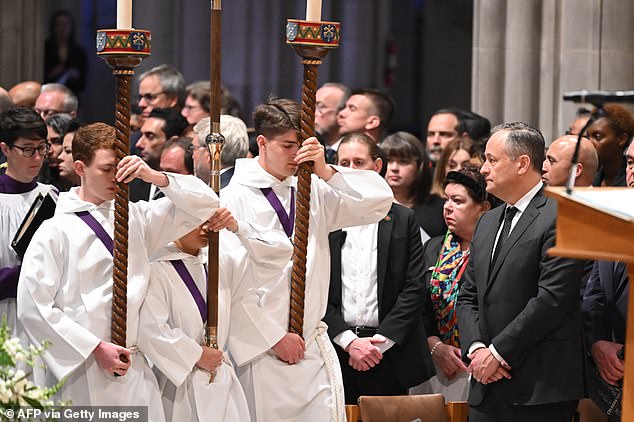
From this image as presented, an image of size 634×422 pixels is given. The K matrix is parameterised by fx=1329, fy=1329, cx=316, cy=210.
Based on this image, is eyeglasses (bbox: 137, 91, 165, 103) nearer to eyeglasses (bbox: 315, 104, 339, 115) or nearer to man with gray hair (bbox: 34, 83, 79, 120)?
man with gray hair (bbox: 34, 83, 79, 120)

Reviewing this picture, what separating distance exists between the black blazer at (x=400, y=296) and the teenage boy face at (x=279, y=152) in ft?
2.94

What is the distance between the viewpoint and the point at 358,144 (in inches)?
270

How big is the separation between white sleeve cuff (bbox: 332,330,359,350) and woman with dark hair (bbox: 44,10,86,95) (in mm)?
7514

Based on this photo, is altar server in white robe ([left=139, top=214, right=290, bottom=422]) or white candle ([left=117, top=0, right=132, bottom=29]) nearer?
white candle ([left=117, top=0, right=132, bottom=29])

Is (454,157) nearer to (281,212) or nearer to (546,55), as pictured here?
(546,55)

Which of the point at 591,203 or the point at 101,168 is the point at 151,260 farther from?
the point at 591,203

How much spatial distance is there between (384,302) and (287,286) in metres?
0.96

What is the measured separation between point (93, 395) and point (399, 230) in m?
2.01

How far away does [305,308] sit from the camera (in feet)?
19.3

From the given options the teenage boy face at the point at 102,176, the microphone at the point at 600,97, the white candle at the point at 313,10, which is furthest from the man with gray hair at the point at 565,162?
the microphone at the point at 600,97

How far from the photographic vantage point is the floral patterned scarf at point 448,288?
6855 millimetres

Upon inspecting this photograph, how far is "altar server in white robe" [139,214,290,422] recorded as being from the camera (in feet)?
17.7

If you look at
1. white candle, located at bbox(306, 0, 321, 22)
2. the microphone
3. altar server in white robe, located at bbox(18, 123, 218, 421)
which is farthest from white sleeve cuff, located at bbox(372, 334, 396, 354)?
the microphone

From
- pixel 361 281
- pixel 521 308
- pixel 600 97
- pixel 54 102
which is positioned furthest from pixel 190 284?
pixel 54 102
